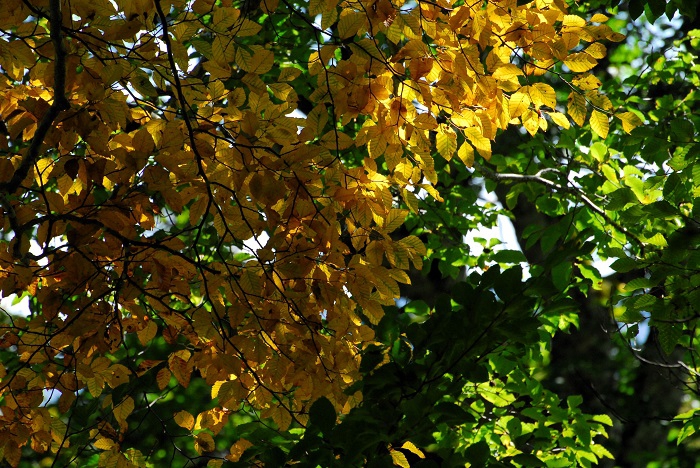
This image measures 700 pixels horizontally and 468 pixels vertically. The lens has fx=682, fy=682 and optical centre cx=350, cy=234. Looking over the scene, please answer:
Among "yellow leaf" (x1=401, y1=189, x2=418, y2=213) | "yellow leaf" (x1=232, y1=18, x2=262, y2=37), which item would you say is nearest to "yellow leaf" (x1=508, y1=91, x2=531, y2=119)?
"yellow leaf" (x1=401, y1=189, x2=418, y2=213)

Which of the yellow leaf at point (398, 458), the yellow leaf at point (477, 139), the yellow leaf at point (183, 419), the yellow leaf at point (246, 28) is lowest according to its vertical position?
the yellow leaf at point (398, 458)

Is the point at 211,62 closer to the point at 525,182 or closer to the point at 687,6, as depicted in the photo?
the point at 687,6

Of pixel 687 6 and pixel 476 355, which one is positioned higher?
pixel 687 6

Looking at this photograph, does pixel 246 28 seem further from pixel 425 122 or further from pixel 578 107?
pixel 578 107

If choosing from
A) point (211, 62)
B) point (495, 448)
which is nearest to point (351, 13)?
point (211, 62)

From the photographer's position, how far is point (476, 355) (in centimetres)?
143

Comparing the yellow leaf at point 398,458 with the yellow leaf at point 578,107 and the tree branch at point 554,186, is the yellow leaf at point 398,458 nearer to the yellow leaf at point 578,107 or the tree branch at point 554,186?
the yellow leaf at point 578,107

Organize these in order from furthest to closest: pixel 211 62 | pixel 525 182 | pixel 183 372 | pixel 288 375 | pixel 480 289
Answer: pixel 525 182 → pixel 183 372 → pixel 288 375 → pixel 211 62 → pixel 480 289

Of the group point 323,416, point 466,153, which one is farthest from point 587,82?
point 323,416

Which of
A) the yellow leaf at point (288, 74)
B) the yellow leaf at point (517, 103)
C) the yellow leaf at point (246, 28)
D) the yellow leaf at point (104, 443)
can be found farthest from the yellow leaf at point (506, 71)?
the yellow leaf at point (104, 443)

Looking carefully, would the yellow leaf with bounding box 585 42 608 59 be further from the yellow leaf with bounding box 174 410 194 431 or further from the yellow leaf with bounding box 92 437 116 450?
the yellow leaf with bounding box 92 437 116 450

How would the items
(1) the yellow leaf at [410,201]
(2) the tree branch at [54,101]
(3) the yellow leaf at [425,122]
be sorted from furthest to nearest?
(1) the yellow leaf at [410,201] < (3) the yellow leaf at [425,122] < (2) the tree branch at [54,101]

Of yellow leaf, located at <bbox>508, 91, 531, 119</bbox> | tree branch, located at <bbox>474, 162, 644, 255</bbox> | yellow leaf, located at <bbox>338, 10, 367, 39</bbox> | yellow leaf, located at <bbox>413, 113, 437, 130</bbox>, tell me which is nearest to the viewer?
yellow leaf, located at <bbox>338, 10, 367, 39</bbox>

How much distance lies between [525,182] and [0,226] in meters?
3.10
